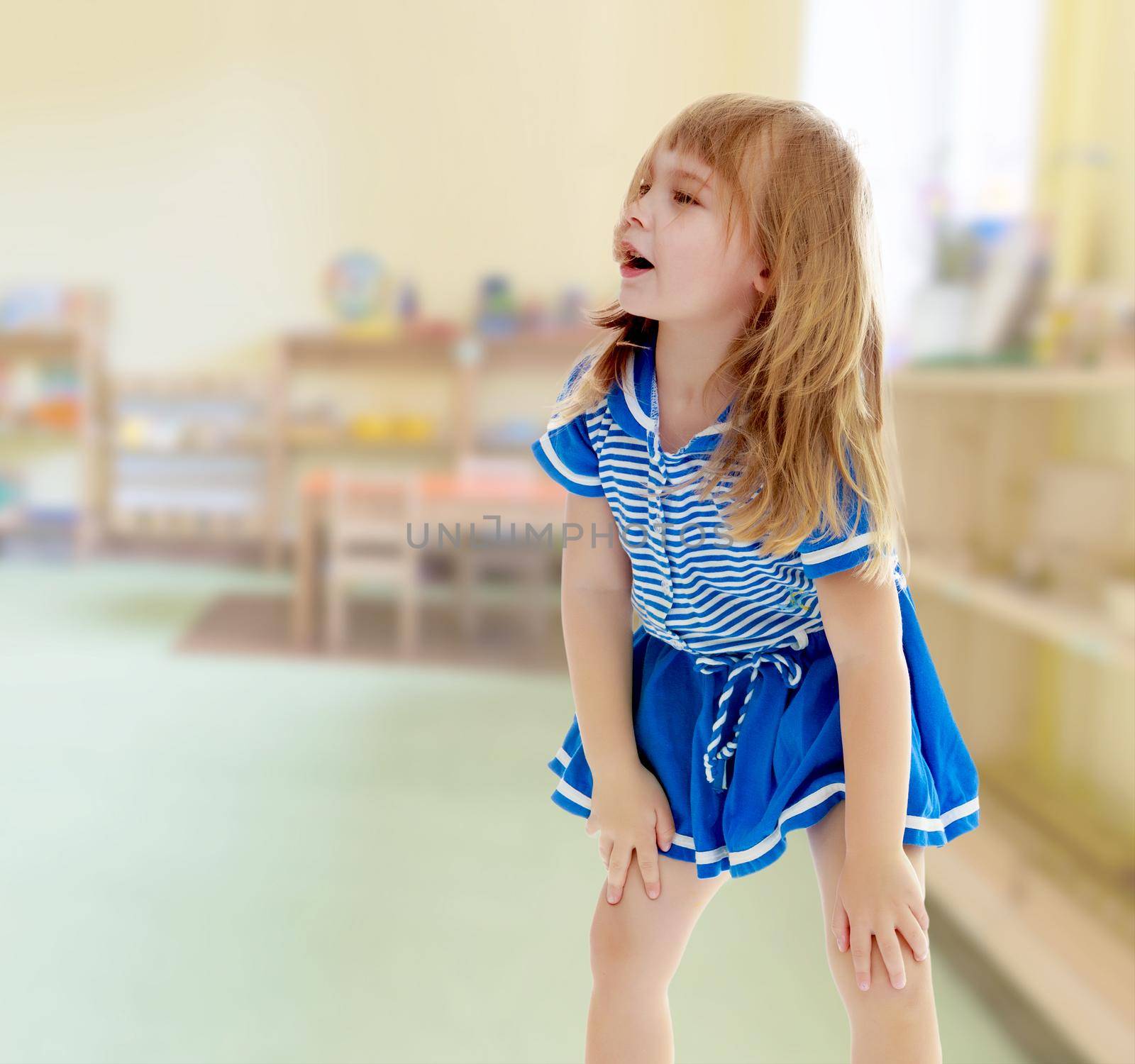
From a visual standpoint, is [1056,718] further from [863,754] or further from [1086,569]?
[863,754]

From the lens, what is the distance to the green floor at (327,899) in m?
1.01

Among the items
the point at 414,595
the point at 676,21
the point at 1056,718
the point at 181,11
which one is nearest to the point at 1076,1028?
the point at 1056,718

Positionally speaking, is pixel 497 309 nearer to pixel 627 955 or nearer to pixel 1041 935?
pixel 1041 935

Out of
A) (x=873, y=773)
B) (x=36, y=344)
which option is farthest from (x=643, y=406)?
(x=36, y=344)

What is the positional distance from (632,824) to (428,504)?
1834 millimetres

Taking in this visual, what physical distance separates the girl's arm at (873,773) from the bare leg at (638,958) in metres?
0.10

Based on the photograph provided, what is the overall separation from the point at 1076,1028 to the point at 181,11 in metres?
3.99

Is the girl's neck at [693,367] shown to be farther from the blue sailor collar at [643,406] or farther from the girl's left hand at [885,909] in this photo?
the girl's left hand at [885,909]

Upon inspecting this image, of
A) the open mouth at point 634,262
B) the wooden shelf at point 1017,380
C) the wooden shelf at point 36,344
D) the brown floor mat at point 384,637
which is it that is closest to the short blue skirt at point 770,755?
the open mouth at point 634,262

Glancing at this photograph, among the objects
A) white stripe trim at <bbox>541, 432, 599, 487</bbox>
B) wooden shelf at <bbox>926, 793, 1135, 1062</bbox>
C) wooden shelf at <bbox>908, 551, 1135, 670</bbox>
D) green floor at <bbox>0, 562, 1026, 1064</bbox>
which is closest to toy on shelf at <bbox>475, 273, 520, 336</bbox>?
green floor at <bbox>0, 562, 1026, 1064</bbox>

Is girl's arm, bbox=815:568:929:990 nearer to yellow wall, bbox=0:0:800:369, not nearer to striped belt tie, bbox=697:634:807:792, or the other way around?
striped belt tie, bbox=697:634:807:792

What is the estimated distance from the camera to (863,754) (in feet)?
1.92

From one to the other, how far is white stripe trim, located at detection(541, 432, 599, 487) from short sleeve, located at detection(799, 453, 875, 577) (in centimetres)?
14

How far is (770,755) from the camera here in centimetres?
64
